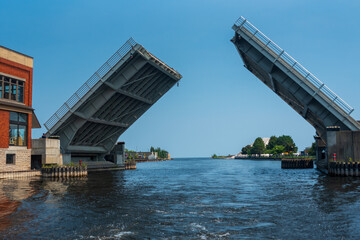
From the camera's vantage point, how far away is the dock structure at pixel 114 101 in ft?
110

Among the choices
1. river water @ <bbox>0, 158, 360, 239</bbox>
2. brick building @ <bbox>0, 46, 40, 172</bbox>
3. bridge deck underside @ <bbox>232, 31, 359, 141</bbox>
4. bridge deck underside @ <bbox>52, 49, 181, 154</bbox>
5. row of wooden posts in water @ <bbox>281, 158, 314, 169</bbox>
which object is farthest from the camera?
row of wooden posts in water @ <bbox>281, 158, 314, 169</bbox>

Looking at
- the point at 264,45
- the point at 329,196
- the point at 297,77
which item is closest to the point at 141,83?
the point at 264,45

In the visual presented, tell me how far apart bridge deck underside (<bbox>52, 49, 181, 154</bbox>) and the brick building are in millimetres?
4262

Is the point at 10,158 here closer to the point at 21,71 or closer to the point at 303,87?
the point at 21,71

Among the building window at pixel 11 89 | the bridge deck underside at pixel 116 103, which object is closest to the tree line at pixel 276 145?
the bridge deck underside at pixel 116 103

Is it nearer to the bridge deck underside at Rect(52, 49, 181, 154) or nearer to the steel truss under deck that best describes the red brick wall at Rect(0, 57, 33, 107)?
the bridge deck underside at Rect(52, 49, 181, 154)

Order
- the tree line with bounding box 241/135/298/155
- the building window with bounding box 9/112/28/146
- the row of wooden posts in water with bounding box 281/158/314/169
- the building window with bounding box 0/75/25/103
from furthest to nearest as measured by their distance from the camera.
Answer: the tree line with bounding box 241/135/298/155 → the row of wooden posts in water with bounding box 281/158/314/169 → the building window with bounding box 9/112/28/146 → the building window with bounding box 0/75/25/103

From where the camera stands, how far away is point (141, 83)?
37.1 m

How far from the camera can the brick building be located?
29953mm

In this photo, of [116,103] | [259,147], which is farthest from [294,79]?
[259,147]

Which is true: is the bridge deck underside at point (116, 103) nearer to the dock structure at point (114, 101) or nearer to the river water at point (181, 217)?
the dock structure at point (114, 101)

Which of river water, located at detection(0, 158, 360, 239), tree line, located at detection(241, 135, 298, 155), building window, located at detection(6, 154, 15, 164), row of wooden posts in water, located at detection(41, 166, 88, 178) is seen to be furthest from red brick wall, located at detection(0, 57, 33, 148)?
tree line, located at detection(241, 135, 298, 155)

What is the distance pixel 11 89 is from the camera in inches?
1236

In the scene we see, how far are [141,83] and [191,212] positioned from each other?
84.9 ft
